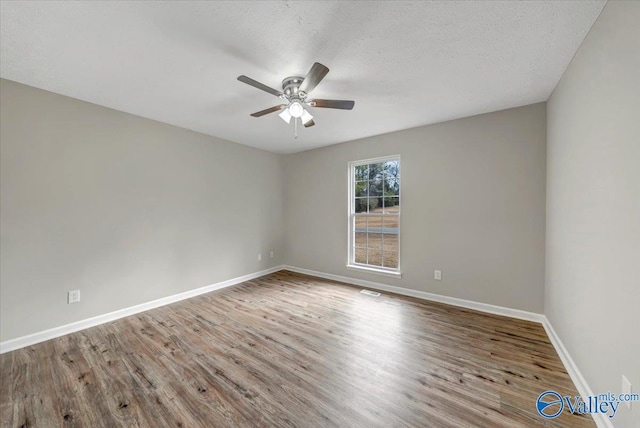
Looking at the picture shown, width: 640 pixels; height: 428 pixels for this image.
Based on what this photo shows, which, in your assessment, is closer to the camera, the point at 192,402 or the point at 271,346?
the point at 192,402

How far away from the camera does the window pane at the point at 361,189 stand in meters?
4.07

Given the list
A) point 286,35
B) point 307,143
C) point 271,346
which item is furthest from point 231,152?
point 271,346

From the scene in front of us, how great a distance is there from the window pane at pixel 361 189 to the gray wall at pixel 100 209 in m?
2.19

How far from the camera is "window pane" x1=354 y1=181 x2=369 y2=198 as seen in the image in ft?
13.4

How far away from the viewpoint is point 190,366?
Answer: 6.36 ft

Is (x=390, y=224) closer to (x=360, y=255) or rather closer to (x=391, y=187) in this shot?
(x=391, y=187)

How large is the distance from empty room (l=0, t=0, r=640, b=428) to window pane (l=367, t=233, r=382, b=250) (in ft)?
0.08

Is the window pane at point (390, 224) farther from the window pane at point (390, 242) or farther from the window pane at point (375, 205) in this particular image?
the window pane at point (375, 205)

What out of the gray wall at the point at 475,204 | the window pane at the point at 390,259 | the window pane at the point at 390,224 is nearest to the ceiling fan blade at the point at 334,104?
the gray wall at the point at 475,204

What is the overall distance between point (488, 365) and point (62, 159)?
14.9ft

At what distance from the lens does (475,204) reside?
299 cm

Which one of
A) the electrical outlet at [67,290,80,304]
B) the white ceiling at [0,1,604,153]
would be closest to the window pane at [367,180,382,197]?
the white ceiling at [0,1,604,153]

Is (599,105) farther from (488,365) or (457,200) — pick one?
(488,365)

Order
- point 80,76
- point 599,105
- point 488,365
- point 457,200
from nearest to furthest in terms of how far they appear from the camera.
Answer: point 599,105, point 488,365, point 80,76, point 457,200
